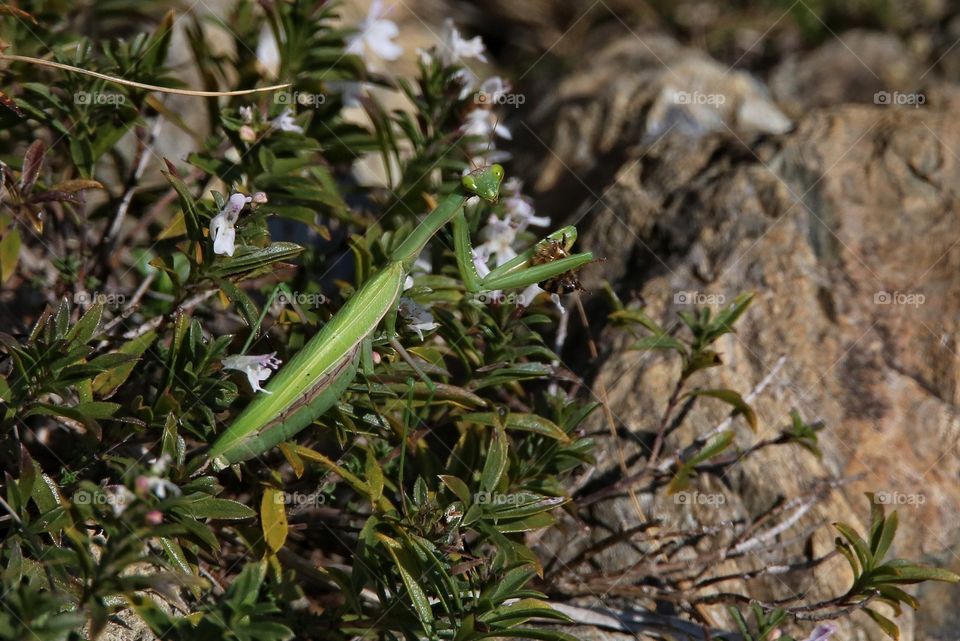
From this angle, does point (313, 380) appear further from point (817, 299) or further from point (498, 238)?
point (817, 299)

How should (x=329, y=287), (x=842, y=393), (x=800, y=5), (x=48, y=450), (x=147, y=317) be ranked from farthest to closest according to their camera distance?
(x=800, y=5) → (x=329, y=287) → (x=842, y=393) → (x=147, y=317) → (x=48, y=450)

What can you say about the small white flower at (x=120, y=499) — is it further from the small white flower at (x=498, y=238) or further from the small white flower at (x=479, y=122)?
the small white flower at (x=479, y=122)

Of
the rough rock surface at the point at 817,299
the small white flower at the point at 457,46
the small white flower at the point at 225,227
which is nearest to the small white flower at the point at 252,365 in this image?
the small white flower at the point at 225,227

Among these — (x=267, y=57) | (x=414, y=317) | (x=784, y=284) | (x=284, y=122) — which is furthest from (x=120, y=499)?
(x=784, y=284)

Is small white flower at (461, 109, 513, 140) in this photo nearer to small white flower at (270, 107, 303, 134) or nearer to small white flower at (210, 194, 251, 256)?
small white flower at (270, 107, 303, 134)

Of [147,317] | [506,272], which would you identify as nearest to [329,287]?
[147,317]

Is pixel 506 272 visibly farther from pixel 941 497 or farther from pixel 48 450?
pixel 941 497
